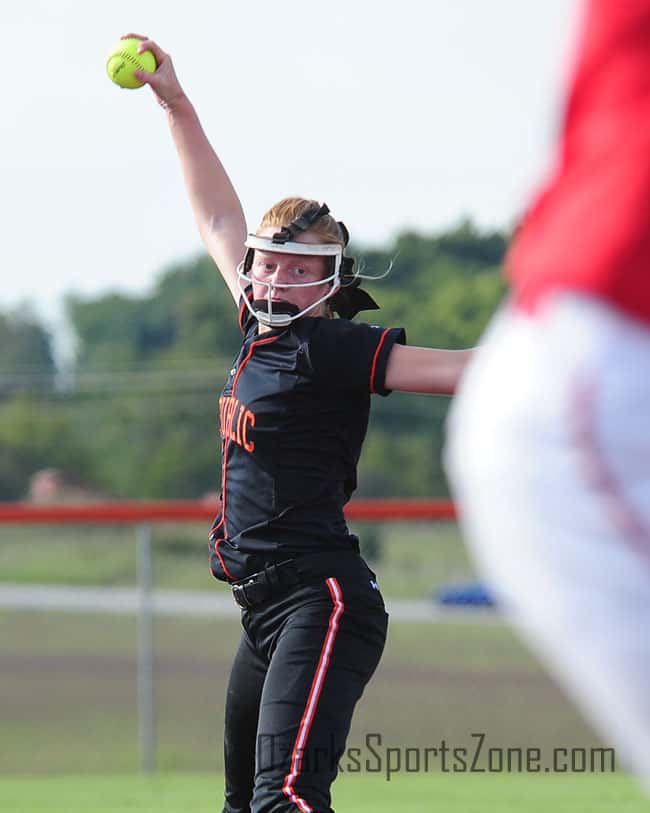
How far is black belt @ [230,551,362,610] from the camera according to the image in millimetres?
3736

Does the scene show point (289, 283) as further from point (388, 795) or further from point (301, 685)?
point (388, 795)

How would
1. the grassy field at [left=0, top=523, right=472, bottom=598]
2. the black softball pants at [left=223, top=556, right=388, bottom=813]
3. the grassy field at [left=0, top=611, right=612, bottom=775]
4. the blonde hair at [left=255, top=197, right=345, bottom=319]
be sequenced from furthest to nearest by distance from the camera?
the grassy field at [left=0, top=523, right=472, bottom=598], the grassy field at [left=0, top=611, right=612, bottom=775], the blonde hair at [left=255, top=197, right=345, bottom=319], the black softball pants at [left=223, top=556, right=388, bottom=813]

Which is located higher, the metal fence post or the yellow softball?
the yellow softball

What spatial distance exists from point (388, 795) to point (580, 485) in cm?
549

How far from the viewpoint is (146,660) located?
805 cm

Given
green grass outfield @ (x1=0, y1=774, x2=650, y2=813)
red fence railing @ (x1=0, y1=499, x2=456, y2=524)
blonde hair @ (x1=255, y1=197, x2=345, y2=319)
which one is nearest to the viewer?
blonde hair @ (x1=255, y1=197, x2=345, y2=319)

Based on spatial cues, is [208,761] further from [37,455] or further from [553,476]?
[37,455]

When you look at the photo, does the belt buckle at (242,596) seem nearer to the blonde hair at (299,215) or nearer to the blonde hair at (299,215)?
the blonde hair at (299,215)

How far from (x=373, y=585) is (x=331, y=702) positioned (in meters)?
0.38

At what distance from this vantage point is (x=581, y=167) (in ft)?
5.88

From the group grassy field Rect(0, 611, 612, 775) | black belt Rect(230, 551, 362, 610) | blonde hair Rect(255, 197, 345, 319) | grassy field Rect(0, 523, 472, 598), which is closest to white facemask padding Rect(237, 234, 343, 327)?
blonde hair Rect(255, 197, 345, 319)

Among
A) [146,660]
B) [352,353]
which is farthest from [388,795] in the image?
[352,353]

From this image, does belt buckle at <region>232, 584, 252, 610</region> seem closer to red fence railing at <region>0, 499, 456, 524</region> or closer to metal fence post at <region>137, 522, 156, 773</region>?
red fence railing at <region>0, 499, 456, 524</region>

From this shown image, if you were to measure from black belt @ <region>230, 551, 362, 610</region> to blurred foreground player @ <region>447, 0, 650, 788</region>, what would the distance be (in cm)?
192
